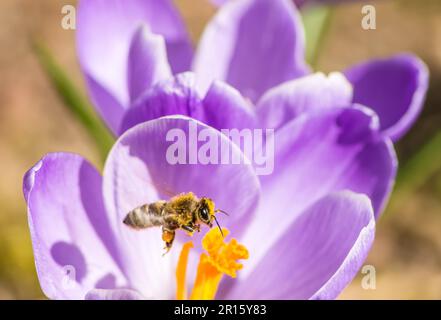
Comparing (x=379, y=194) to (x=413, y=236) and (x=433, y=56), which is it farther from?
(x=433, y=56)

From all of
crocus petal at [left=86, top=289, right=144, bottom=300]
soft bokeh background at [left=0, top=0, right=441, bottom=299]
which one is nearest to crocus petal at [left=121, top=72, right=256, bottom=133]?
crocus petal at [left=86, top=289, right=144, bottom=300]

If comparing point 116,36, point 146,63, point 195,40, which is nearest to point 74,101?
point 116,36

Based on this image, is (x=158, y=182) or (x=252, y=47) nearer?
(x=158, y=182)

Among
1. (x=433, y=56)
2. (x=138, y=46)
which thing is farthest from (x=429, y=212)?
(x=138, y=46)

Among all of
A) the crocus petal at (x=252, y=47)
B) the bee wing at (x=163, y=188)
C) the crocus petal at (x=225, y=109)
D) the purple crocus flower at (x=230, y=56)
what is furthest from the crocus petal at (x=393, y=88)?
the bee wing at (x=163, y=188)

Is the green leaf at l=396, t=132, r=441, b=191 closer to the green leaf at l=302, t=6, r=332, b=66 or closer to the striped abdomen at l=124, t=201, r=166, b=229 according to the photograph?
the green leaf at l=302, t=6, r=332, b=66

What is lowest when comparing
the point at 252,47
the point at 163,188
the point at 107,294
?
the point at 107,294

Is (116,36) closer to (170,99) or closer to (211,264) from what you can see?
(170,99)
